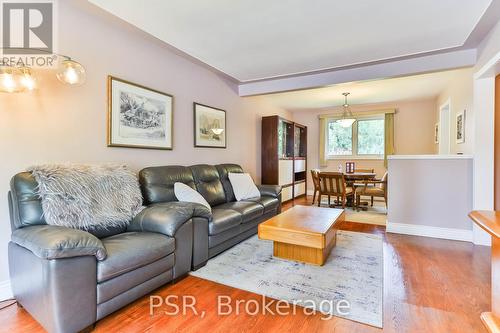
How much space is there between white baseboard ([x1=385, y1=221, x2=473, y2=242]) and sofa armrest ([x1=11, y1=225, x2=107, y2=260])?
12.3 feet

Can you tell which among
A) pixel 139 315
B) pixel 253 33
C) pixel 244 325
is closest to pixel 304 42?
pixel 253 33

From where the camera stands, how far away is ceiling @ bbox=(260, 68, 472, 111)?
430 centimetres

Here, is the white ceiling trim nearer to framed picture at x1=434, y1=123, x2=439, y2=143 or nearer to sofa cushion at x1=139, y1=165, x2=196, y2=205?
sofa cushion at x1=139, y1=165, x2=196, y2=205

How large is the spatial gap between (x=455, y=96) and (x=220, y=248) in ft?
15.0

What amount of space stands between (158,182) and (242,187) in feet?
4.56

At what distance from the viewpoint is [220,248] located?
9.11 ft

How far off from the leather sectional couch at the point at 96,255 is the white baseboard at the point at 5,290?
15 cm

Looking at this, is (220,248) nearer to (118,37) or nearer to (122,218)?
(122,218)

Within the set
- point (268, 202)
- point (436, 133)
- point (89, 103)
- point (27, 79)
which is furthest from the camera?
point (436, 133)

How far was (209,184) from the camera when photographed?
3543mm

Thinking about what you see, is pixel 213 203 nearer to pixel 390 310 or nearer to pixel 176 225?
pixel 176 225

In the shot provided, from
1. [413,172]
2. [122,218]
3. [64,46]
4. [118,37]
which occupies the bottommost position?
[122,218]

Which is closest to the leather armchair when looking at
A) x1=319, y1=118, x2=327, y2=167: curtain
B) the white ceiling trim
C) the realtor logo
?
the realtor logo

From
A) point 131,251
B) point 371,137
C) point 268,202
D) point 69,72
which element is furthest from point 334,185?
point 69,72
